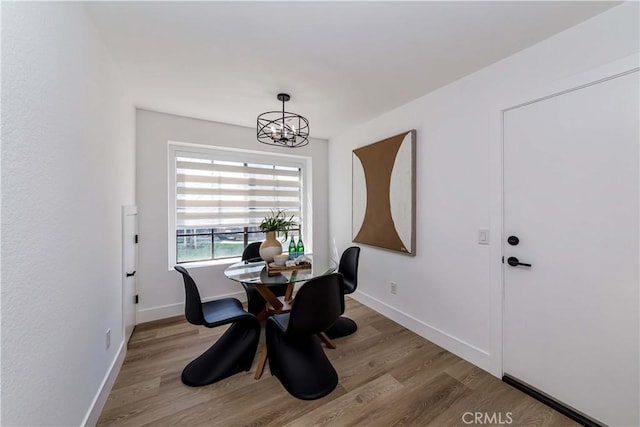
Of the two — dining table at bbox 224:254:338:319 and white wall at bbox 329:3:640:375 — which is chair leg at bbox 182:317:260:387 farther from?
white wall at bbox 329:3:640:375

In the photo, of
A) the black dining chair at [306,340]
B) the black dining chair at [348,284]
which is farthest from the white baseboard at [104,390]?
the black dining chair at [348,284]

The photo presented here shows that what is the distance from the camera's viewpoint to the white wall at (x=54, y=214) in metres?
0.83

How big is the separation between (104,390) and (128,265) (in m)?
1.03

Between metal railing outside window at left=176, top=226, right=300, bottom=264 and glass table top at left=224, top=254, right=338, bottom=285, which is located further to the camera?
metal railing outside window at left=176, top=226, right=300, bottom=264

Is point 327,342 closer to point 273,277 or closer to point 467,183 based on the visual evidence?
point 273,277

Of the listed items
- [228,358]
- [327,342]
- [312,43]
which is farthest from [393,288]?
[312,43]

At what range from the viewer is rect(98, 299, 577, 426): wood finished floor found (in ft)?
5.24

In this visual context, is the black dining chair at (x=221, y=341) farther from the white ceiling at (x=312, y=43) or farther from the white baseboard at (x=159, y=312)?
the white ceiling at (x=312, y=43)

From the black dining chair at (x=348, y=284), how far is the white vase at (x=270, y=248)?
87cm

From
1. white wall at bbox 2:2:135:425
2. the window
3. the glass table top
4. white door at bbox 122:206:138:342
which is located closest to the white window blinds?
the window

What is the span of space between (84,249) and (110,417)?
1118mm

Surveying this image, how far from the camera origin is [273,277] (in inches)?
86.1

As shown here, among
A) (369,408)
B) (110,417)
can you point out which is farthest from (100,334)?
(369,408)

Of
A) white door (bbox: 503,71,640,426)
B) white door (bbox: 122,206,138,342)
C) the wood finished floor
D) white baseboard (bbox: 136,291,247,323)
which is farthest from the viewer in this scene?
white baseboard (bbox: 136,291,247,323)
